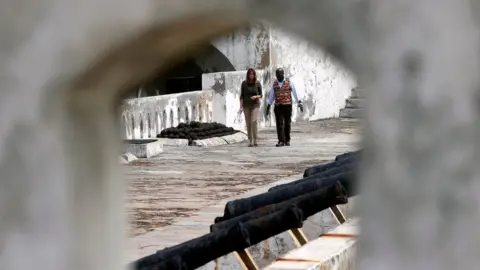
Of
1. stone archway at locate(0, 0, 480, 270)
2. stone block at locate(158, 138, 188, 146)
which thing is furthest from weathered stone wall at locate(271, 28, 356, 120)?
stone archway at locate(0, 0, 480, 270)

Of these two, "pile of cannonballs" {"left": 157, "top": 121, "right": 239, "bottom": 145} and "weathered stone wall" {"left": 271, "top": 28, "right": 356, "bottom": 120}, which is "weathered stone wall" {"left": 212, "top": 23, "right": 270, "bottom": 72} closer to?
"weathered stone wall" {"left": 271, "top": 28, "right": 356, "bottom": 120}

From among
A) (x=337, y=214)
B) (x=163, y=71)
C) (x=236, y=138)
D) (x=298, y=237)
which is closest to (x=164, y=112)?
(x=236, y=138)

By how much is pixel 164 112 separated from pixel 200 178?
12.5ft

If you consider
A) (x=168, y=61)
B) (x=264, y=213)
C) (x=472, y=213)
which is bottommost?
(x=264, y=213)

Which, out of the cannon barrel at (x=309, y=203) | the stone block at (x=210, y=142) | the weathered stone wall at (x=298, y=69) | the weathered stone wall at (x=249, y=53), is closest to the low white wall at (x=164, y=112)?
the stone block at (x=210, y=142)

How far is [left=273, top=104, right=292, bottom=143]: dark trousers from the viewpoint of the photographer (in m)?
13.8

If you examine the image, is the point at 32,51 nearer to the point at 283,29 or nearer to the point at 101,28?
the point at 101,28

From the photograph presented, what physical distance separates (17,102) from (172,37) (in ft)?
1.17

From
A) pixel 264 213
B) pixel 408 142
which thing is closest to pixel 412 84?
pixel 408 142

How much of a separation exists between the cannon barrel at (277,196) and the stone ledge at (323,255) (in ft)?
2.88

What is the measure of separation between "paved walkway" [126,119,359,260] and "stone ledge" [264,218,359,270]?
115 centimetres

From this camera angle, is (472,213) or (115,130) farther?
(115,130)

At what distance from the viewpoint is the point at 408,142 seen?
156cm

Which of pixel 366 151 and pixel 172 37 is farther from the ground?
pixel 172 37
